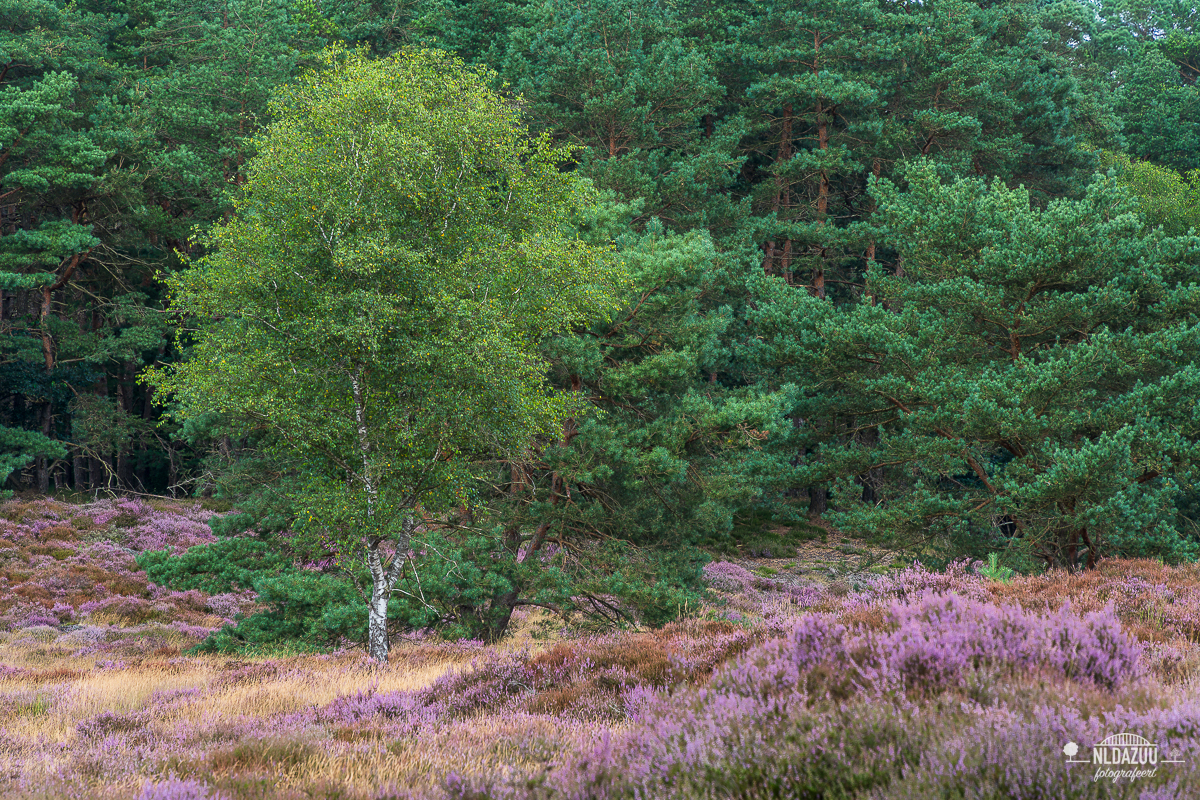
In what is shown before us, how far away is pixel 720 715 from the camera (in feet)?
12.4

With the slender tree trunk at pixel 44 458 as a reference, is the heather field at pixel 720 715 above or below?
above

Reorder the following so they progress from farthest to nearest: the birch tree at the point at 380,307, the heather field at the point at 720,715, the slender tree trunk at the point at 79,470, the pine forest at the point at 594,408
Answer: the slender tree trunk at the point at 79,470 < the birch tree at the point at 380,307 < the pine forest at the point at 594,408 < the heather field at the point at 720,715

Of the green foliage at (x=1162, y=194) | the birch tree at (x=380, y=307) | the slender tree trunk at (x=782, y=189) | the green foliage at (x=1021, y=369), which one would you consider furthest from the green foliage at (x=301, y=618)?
the green foliage at (x=1162, y=194)

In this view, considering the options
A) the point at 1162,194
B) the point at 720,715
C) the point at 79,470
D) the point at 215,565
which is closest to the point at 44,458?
the point at 79,470

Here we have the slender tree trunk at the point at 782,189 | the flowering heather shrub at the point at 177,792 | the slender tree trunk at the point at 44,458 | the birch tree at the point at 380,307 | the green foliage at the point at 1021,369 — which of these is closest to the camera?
the flowering heather shrub at the point at 177,792

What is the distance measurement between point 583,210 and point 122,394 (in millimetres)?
28942

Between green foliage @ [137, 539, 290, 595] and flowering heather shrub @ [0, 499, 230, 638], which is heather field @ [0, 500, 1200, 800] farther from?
flowering heather shrub @ [0, 499, 230, 638]

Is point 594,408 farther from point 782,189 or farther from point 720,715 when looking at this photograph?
point 782,189

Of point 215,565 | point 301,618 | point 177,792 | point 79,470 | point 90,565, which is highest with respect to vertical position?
point 177,792

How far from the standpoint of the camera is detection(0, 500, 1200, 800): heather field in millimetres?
2977

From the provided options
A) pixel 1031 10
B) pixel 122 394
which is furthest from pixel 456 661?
pixel 1031 10

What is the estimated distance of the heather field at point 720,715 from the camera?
2.98m

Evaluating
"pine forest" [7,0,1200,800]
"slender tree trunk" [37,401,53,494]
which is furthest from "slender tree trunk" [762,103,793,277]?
"slender tree trunk" [37,401,53,494]

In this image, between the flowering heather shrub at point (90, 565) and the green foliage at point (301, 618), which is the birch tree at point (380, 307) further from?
the flowering heather shrub at point (90, 565)
